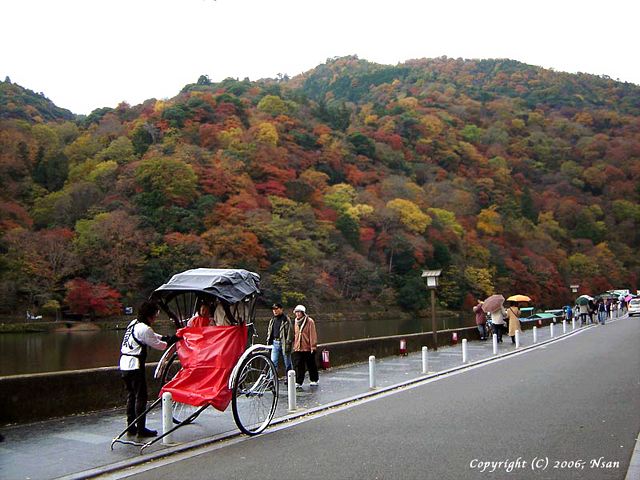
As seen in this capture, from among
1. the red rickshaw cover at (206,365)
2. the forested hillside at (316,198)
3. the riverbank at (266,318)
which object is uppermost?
the forested hillside at (316,198)

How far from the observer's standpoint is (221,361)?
24.4 ft

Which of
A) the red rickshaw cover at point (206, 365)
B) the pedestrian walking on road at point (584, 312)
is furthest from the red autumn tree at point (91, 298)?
the red rickshaw cover at point (206, 365)

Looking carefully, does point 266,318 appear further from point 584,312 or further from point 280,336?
point 280,336

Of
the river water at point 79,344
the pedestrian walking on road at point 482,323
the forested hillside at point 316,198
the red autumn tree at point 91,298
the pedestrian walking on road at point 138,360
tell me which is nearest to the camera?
the pedestrian walking on road at point 138,360

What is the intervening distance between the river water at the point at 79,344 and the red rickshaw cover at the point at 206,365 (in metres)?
16.9

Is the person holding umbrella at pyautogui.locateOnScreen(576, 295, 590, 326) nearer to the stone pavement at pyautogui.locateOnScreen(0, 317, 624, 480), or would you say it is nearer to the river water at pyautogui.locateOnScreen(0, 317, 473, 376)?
the river water at pyautogui.locateOnScreen(0, 317, 473, 376)

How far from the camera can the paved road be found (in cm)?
595

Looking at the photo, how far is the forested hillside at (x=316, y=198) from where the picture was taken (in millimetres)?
53812

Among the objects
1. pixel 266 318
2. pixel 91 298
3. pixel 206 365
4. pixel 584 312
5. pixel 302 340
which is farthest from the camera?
pixel 266 318

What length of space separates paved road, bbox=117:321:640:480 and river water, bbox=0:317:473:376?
1616cm

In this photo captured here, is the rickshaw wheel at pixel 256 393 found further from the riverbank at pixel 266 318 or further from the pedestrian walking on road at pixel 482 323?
the riverbank at pixel 266 318

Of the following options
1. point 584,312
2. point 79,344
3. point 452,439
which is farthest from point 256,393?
point 584,312

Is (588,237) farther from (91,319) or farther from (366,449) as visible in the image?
(366,449)

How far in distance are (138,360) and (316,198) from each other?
68803 mm
